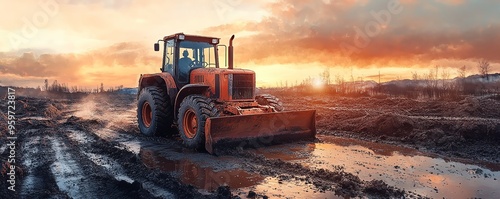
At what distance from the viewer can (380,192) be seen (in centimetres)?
507

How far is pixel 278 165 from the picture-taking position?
6676 mm

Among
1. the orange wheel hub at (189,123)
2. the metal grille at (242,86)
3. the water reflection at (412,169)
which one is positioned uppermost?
the metal grille at (242,86)

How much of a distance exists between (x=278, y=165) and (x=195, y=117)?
2.79 metres

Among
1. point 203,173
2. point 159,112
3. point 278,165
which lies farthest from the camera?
point 159,112

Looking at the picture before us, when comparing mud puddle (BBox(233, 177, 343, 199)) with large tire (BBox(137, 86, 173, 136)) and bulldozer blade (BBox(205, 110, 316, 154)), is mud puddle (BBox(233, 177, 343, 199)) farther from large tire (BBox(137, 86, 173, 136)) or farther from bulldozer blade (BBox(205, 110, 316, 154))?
large tire (BBox(137, 86, 173, 136))

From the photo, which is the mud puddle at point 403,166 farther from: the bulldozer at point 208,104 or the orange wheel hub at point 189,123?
the orange wheel hub at point 189,123

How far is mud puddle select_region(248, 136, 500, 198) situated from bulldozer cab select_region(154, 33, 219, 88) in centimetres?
342

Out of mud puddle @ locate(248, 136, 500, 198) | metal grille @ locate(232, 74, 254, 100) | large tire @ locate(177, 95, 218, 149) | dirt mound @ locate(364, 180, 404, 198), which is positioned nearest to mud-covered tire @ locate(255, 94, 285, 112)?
metal grille @ locate(232, 74, 254, 100)

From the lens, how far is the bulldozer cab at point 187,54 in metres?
10.0

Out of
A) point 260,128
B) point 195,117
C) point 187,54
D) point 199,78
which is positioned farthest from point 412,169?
point 187,54

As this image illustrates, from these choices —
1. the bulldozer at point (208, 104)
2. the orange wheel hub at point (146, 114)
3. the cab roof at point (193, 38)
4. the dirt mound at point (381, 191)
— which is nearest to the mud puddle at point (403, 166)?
the dirt mound at point (381, 191)

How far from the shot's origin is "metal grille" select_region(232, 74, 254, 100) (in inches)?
351

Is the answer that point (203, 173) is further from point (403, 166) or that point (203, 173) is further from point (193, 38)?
point (193, 38)

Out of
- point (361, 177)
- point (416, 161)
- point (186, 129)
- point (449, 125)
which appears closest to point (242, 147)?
point (186, 129)
